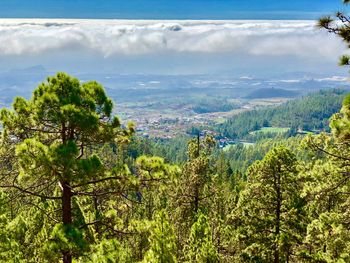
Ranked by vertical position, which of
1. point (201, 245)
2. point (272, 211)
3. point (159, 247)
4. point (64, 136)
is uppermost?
point (64, 136)

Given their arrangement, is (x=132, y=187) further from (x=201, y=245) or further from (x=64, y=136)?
(x=201, y=245)

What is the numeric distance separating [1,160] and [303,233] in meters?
17.6

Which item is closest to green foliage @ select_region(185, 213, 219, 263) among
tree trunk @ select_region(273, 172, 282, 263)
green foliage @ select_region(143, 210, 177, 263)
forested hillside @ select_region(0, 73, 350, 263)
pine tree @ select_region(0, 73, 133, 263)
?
forested hillside @ select_region(0, 73, 350, 263)

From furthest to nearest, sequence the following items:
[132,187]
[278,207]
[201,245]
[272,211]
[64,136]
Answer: [272,211], [278,207], [201,245], [132,187], [64,136]

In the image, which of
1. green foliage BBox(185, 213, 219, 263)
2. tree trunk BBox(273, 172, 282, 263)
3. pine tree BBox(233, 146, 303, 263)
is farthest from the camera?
tree trunk BBox(273, 172, 282, 263)

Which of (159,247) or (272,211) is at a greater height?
(159,247)

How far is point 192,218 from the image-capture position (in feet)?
97.5

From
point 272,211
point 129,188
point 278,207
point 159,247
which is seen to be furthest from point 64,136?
point 272,211

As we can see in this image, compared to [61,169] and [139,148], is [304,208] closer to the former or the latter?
[61,169]

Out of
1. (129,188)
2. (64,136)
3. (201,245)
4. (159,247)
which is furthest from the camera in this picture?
(201,245)

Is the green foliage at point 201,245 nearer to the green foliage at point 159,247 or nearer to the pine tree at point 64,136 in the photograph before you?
the green foliage at point 159,247

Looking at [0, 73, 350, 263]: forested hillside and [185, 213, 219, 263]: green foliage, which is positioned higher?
[0, 73, 350, 263]: forested hillside

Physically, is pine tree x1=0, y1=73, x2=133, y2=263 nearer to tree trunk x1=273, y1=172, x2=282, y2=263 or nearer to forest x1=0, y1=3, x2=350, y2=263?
forest x1=0, y1=3, x2=350, y2=263

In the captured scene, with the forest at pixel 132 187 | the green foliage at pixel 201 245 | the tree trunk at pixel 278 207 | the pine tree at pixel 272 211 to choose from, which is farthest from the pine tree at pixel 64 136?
the tree trunk at pixel 278 207
